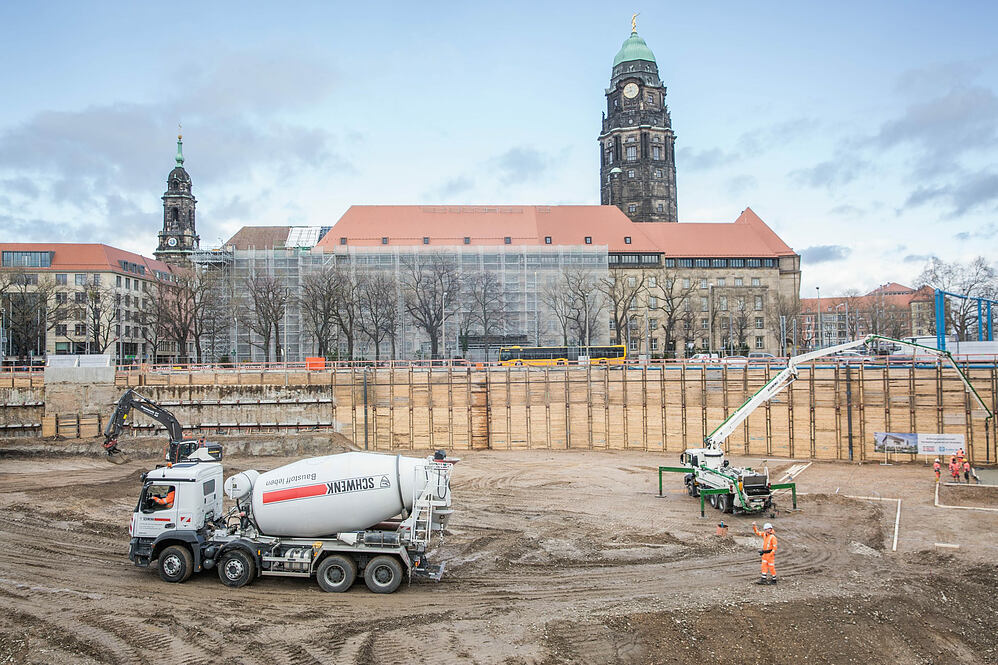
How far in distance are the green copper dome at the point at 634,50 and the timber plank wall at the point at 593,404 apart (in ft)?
255

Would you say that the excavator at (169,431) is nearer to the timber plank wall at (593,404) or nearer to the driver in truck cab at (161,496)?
the driver in truck cab at (161,496)

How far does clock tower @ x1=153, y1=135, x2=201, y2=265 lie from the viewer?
112688 millimetres

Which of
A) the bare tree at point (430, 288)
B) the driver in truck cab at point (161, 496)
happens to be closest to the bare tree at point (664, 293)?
the bare tree at point (430, 288)

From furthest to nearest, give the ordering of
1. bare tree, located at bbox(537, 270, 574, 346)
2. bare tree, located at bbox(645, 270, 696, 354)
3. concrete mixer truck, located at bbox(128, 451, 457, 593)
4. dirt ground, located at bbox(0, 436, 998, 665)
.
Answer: bare tree, located at bbox(645, 270, 696, 354) → bare tree, located at bbox(537, 270, 574, 346) → concrete mixer truck, located at bbox(128, 451, 457, 593) → dirt ground, located at bbox(0, 436, 998, 665)

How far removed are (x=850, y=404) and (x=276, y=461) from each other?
90.7 feet

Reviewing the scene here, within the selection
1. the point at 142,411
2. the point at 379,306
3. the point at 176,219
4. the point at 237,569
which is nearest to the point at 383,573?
the point at 237,569

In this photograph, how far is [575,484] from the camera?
28.6 metres

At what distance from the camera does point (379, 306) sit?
6381 centimetres

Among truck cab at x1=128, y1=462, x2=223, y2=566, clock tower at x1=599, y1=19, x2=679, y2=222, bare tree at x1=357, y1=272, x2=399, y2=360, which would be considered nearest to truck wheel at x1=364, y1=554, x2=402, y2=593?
truck cab at x1=128, y1=462, x2=223, y2=566

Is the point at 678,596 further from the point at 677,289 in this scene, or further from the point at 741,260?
the point at 741,260

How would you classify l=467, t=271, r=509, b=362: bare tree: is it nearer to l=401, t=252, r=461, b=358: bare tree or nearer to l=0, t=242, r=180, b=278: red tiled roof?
l=401, t=252, r=461, b=358: bare tree

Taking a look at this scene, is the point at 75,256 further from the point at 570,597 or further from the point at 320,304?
the point at 570,597

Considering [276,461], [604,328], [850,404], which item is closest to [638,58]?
[604,328]

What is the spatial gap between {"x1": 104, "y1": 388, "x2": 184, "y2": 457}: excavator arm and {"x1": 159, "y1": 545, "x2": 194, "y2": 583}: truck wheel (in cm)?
419
